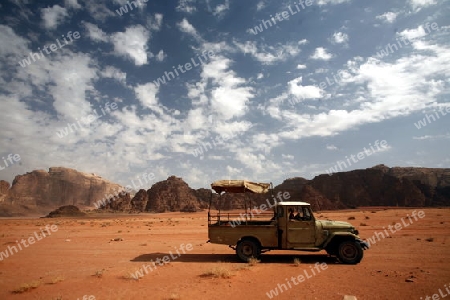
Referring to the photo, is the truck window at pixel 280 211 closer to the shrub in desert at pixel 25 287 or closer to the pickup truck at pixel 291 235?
the pickup truck at pixel 291 235

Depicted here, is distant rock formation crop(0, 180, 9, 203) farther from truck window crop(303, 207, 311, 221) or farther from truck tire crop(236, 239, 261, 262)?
truck window crop(303, 207, 311, 221)

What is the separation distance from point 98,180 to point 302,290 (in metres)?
198

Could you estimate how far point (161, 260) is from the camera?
39.2 feet

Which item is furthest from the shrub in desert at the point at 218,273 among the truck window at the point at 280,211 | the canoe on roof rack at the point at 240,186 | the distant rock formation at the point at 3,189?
the distant rock formation at the point at 3,189

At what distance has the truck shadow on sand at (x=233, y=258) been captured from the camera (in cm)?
1145

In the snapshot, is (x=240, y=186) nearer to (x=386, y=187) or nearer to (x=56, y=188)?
(x=386, y=187)

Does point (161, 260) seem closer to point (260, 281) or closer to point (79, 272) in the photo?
point (79, 272)

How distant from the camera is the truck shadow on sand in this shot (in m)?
11.4

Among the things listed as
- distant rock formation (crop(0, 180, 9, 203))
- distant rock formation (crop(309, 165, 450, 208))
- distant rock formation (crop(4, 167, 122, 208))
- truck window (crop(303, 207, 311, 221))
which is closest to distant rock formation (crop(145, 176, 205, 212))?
distant rock formation (crop(309, 165, 450, 208))

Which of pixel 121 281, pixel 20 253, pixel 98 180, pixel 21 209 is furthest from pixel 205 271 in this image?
pixel 98 180

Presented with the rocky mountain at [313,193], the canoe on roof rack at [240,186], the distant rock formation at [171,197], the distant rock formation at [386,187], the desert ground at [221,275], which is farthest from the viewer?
the distant rock formation at [171,197]

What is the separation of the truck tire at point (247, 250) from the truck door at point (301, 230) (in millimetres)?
1329

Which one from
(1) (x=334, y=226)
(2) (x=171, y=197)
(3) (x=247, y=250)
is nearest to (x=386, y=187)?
(2) (x=171, y=197)

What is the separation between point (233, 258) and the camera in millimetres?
12242
